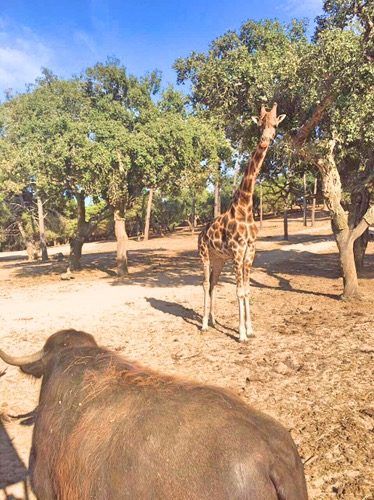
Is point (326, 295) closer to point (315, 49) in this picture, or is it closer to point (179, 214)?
point (315, 49)

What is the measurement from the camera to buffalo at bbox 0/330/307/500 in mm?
2055

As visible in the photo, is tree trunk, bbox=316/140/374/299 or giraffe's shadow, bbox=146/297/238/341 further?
tree trunk, bbox=316/140/374/299

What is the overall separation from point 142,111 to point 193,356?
1363 centimetres

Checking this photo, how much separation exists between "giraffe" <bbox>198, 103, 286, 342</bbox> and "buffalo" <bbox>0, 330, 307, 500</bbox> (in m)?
6.31

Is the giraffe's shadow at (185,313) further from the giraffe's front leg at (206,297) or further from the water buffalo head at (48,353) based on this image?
the water buffalo head at (48,353)

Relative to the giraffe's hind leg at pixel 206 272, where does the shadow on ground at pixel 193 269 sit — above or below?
below

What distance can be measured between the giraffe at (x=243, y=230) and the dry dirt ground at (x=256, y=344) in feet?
3.03

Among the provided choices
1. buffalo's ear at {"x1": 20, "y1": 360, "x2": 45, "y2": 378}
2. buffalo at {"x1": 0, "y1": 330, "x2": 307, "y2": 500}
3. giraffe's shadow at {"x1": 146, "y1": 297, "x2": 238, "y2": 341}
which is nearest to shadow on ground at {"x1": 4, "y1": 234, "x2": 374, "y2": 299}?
giraffe's shadow at {"x1": 146, "y1": 297, "x2": 238, "y2": 341}

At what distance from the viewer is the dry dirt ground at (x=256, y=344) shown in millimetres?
4746

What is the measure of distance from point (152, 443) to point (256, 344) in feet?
21.9

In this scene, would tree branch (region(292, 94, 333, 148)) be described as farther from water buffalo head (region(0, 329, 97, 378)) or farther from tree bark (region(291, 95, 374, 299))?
water buffalo head (region(0, 329, 97, 378))

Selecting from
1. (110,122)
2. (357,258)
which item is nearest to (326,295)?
(357,258)

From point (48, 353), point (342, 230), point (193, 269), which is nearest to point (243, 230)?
point (342, 230)

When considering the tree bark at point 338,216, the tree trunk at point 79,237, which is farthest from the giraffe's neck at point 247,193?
the tree trunk at point 79,237
